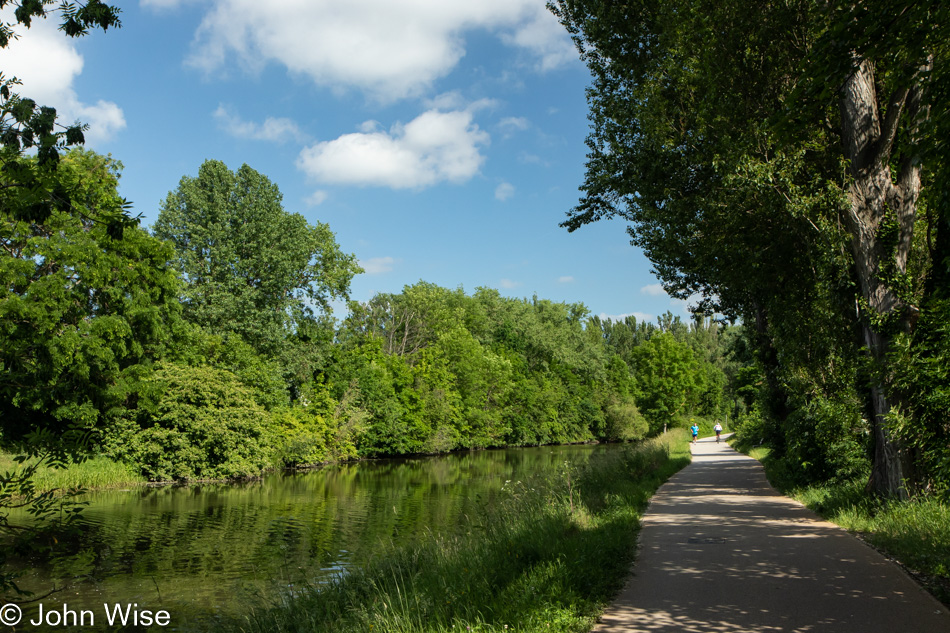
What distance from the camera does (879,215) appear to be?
1073cm

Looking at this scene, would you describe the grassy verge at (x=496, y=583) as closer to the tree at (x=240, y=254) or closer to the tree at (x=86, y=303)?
the tree at (x=86, y=303)

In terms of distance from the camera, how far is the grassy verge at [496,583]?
18.9ft

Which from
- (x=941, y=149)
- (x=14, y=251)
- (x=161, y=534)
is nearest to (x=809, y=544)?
(x=941, y=149)

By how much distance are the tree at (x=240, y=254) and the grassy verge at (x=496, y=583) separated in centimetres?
2882

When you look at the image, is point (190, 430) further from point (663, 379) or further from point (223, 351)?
point (663, 379)

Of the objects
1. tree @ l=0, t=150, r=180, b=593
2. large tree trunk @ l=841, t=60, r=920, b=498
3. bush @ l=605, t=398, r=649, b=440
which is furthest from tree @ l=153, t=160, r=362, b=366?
bush @ l=605, t=398, r=649, b=440

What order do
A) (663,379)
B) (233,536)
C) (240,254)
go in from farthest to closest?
(663,379) → (240,254) → (233,536)

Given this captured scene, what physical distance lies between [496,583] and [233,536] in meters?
11.4

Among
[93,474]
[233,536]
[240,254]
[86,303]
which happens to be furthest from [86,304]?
[233,536]

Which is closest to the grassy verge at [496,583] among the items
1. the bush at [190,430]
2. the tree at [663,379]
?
the bush at [190,430]

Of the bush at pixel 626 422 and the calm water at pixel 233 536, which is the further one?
the bush at pixel 626 422

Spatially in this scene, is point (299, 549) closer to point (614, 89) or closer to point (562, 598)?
point (562, 598)

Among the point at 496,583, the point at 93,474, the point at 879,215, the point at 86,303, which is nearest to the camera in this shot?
the point at 496,583

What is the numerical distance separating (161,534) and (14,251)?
18670mm
